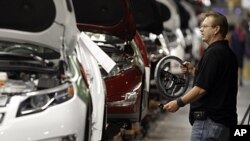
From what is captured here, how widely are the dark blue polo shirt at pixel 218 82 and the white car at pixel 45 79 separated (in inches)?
38.7

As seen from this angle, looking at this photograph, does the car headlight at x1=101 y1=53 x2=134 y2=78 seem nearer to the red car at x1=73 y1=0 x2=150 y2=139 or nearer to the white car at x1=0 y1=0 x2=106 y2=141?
the red car at x1=73 y1=0 x2=150 y2=139

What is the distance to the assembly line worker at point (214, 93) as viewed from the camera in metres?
5.80

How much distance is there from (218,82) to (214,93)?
10 centimetres

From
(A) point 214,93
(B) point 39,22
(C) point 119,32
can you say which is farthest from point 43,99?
(C) point 119,32

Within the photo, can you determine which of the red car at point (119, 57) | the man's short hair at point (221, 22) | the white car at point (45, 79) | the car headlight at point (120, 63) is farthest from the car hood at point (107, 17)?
the man's short hair at point (221, 22)

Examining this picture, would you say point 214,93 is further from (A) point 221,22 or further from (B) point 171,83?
(B) point 171,83

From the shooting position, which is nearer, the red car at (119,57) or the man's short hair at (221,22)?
the man's short hair at (221,22)

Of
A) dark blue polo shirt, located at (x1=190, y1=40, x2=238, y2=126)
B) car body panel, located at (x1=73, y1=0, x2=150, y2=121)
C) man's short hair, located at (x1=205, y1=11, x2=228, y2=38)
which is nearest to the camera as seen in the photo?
dark blue polo shirt, located at (x1=190, y1=40, x2=238, y2=126)

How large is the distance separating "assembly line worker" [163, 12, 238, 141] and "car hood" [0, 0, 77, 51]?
125 centimetres

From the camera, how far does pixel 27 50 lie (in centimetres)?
659

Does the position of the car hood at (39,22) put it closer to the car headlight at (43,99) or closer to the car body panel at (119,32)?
the car headlight at (43,99)

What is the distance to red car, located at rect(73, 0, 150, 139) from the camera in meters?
8.45

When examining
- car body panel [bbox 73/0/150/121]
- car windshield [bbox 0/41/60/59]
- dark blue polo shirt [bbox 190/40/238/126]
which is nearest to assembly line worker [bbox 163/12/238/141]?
dark blue polo shirt [bbox 190/40/238/126]

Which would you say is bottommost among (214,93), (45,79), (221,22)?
(214,93)
